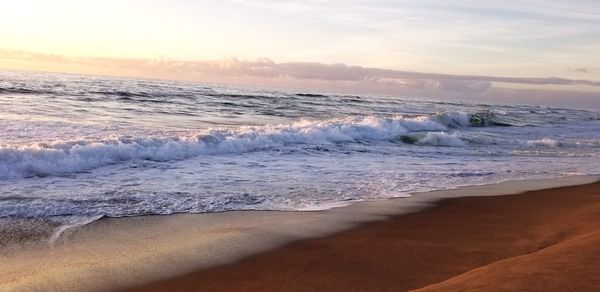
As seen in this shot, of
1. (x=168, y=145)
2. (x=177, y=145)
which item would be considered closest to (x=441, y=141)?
(x=177, y=145)

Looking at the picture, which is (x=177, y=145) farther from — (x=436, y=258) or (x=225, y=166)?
(x=436, y=258)

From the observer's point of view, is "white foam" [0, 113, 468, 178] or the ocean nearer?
the ocean

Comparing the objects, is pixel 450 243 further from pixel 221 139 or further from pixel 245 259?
pixel 221 139

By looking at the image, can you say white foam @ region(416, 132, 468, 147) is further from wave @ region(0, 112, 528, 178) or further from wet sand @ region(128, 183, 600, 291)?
wet sand @ region(128, 183, 600, 291)

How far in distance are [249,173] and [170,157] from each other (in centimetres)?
240

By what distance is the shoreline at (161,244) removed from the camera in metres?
4.38

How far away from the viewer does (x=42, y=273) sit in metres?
4.39

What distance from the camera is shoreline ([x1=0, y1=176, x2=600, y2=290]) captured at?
4379 mm

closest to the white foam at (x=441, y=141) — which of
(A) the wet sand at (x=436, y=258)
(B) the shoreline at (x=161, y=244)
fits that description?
(A) the wet sand at (x=436, y=258)

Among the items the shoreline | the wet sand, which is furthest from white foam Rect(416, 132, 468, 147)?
the shoreline

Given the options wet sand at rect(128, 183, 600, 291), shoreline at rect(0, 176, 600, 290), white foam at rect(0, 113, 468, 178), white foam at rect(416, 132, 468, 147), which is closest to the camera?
wet sand at rect(128, 183, 600, 291)

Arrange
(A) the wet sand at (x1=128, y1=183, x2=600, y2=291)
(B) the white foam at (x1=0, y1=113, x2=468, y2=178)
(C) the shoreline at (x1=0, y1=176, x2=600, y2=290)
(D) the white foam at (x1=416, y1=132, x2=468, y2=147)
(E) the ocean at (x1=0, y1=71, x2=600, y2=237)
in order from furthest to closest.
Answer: (D) the white foam at (x1=416, y1=132, x2=468, y2=147) → (B) the white foam at (x1=0, y1=113, x2=468, y2=178) → (E) the ocean at (x1=0, y1=71, x2=600, y2=237) → (C) the shoreline at (x1=0, y1=176, x2=600, y2=290) → (A) the wet sand at (x1=128, y1=183, x2=600, y2=291)

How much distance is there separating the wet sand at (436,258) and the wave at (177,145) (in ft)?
18.2

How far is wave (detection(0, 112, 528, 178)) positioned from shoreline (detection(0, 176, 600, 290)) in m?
3.70
